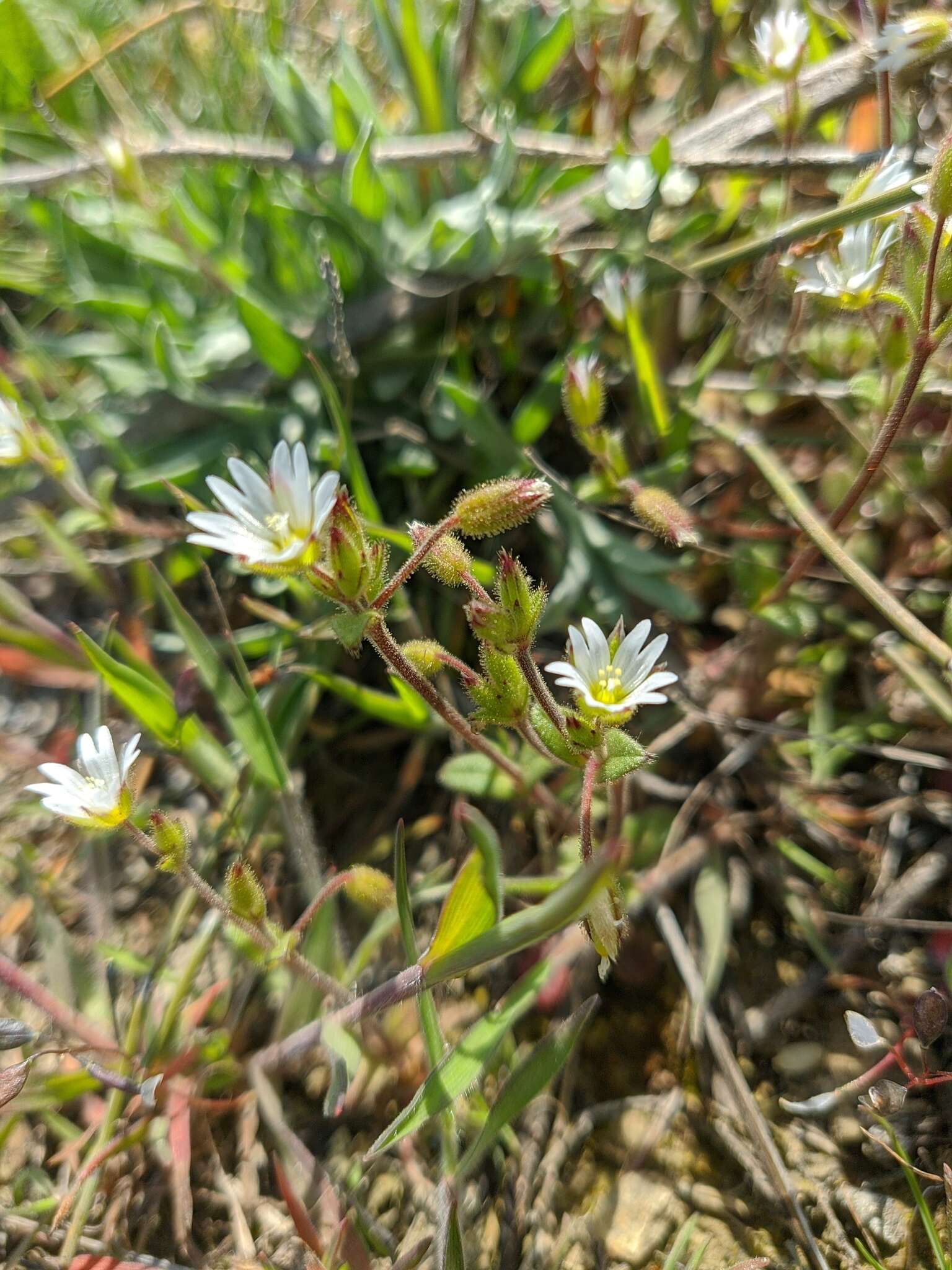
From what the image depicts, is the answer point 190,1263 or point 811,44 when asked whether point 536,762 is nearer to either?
point 190,1263

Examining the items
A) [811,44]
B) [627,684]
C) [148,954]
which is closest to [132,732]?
[148,954]

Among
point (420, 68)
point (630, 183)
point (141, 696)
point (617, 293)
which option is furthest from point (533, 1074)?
point (420, 68)

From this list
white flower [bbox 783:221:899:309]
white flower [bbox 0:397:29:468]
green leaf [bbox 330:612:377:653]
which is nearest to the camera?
green leaf [bbox 330:612:377:653]

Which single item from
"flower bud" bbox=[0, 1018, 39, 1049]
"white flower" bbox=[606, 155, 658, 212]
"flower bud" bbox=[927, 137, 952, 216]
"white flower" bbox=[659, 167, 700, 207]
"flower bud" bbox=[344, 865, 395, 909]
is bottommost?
"flower bud" bbox=[344, 865, 395, 909]

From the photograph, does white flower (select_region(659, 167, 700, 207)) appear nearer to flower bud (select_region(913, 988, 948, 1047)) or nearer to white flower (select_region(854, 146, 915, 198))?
white flower (select_region(854, 146, 915, 198))

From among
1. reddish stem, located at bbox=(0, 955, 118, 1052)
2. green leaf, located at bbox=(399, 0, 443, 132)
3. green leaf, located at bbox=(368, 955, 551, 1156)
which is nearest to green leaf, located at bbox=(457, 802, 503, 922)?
green leaf, located at bbox=(368, 955, 551, 1156)

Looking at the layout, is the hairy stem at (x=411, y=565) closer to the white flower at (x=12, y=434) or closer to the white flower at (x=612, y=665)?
the white flower at (x=612, y=665)

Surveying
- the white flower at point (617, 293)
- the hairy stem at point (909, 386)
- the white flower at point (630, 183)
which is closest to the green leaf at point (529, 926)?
the hairy stem at point (909, 386)
